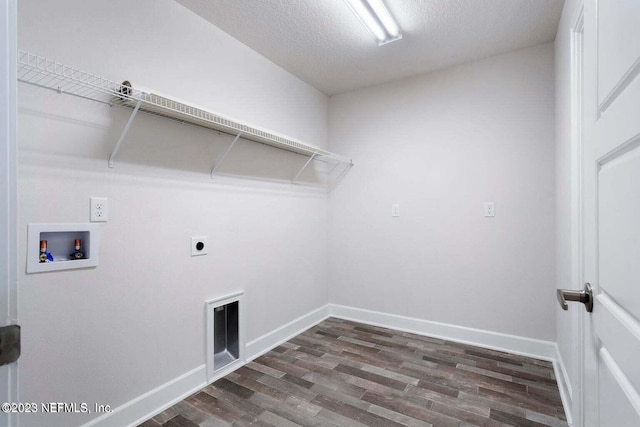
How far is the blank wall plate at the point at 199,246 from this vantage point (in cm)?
201

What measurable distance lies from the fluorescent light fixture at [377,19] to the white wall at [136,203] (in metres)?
0.95

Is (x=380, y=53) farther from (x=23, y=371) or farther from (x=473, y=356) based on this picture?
(x=23, y=371)

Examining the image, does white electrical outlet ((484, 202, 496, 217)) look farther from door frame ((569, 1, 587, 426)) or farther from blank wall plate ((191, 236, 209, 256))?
blank wall plate ((191, 236, 209, 256))

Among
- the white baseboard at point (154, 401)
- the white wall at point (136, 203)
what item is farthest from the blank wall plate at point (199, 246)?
the white baseboard at point (154, 401)

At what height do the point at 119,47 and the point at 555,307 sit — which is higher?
the point at 119,47

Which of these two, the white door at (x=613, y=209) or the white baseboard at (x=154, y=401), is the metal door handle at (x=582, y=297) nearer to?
the white door at (x=613, y=209)

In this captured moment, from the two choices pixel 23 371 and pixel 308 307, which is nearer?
pixel 23 371

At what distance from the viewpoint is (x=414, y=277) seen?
294 cm

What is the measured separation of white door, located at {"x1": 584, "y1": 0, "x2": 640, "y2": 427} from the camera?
612 mm

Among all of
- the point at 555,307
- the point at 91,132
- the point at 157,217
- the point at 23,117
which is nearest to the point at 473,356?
the point at 555,307

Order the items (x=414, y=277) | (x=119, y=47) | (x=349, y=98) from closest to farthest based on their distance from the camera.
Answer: (x=119, y=47), (x=414, y=277), (x=349, y=98)

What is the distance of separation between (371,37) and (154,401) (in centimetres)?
279

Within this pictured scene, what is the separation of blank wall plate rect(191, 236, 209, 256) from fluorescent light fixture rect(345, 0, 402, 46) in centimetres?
176

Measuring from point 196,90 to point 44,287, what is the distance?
4.55 ft
